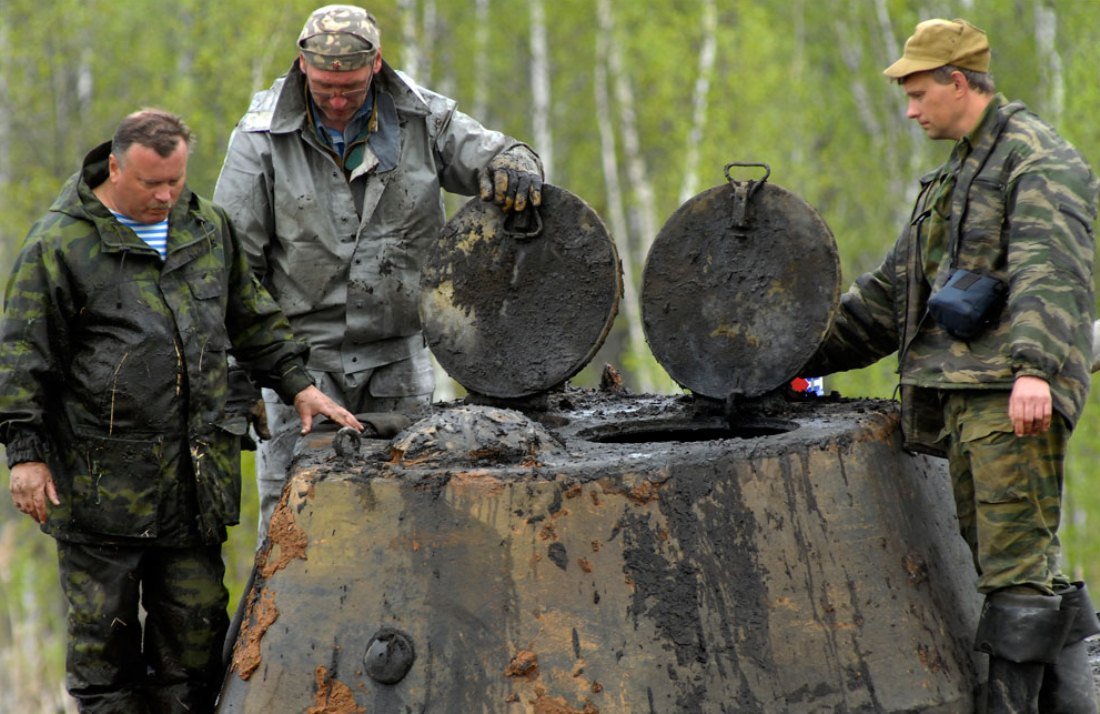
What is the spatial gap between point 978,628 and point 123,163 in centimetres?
290

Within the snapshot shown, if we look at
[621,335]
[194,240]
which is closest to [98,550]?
[194,240]

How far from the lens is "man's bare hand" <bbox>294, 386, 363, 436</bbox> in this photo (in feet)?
17.6

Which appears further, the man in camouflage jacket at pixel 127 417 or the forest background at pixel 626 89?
the forest background at pixel 626 89

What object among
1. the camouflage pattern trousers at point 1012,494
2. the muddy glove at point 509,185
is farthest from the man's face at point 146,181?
the camouflage pattern trousers at point 1012,494

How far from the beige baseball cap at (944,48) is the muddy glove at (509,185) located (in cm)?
132

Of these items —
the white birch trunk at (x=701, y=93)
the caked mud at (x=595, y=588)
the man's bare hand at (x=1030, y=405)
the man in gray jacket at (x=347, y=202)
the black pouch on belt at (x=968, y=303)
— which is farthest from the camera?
the white birch trunk at (x=701, y=93)

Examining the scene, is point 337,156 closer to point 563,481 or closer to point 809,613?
point 563,481

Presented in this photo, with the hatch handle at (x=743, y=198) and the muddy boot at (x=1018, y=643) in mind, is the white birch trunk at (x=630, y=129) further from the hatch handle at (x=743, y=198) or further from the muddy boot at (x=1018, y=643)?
the muddy boot at (x=1018, y=643)

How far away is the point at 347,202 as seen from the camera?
6.16 meters

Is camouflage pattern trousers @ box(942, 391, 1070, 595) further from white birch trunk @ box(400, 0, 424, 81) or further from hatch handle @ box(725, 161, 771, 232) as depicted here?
white birch trunk @ box(400, 0, 424, 81)

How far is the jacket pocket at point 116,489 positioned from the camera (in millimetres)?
4961

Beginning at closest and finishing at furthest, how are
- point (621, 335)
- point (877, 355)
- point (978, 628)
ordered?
point (978, 628) → point (877, 355) → point (621, 335)

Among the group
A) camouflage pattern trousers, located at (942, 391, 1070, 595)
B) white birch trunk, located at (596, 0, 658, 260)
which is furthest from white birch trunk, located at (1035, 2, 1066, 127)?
camouflage pattern trousers, located at (942, 391, 1070, 595)

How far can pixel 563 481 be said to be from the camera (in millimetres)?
4551
